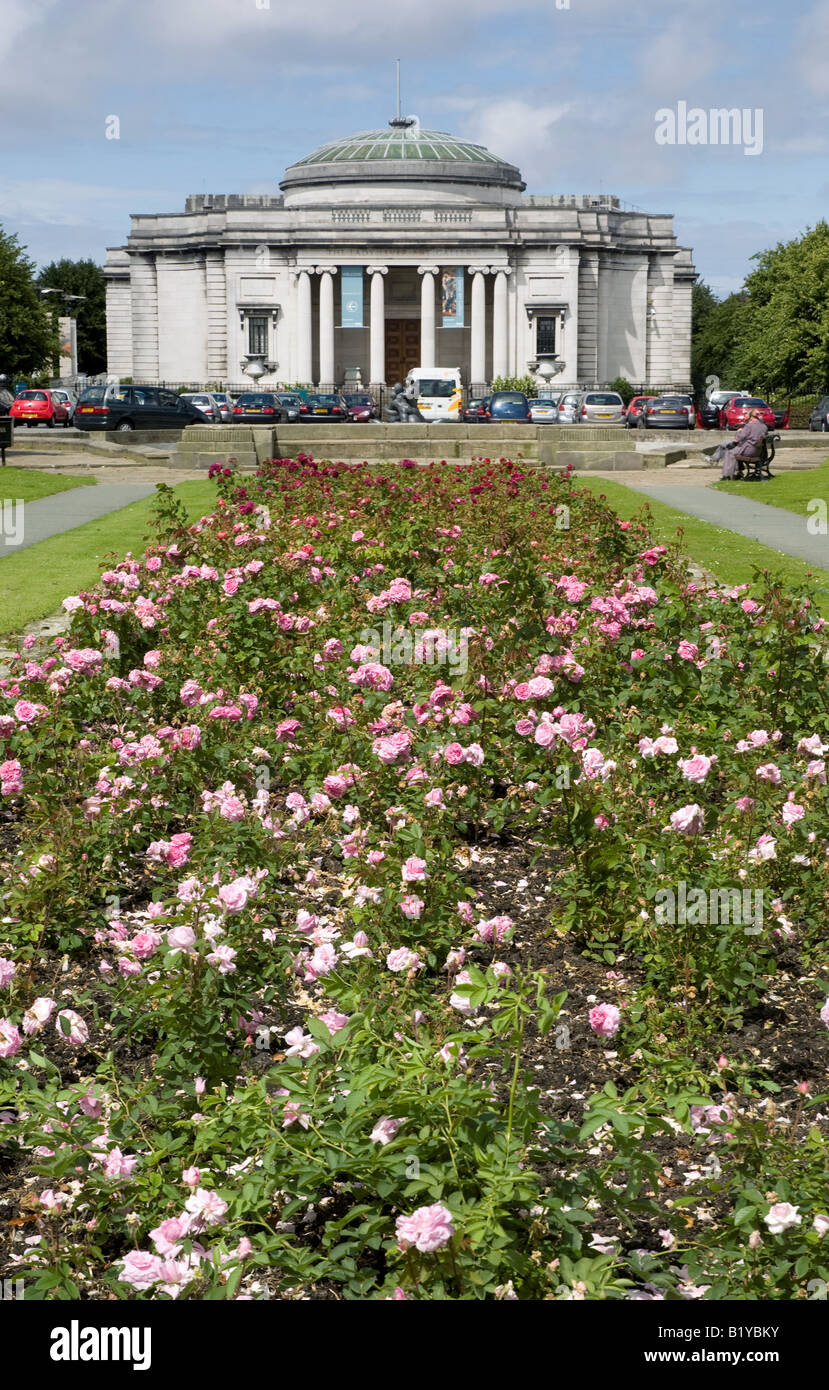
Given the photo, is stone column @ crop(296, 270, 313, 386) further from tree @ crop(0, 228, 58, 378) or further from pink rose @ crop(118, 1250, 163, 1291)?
pink rose @ crop(118, 1250, 163, 1291)

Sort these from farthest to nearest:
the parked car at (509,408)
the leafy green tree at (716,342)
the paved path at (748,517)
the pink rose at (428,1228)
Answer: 1. the leafy green tree at (716,342)
2. the parked car at (509,408)
3. the paved path at (748,517)
4. the pink rose at (428,1228)

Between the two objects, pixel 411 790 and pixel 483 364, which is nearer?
pixel 411 790

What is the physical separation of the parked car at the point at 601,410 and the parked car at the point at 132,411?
13.2 meters

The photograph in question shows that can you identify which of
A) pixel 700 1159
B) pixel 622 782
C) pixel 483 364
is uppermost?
pixel 483 364

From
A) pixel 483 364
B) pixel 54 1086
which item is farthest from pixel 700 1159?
pixel 483 364

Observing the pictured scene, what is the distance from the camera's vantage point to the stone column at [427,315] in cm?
8606

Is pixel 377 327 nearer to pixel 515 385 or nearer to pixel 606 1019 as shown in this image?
pixel 515 385

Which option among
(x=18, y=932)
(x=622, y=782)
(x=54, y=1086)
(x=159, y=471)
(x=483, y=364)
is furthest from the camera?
(x=483, y=364)

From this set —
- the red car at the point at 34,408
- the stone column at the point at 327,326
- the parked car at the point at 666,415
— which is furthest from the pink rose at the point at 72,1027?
the stone column at the point at 327,326

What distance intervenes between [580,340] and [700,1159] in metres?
88.4

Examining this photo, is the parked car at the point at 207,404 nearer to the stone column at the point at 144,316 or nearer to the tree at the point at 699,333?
the stone column at the point at 144,316

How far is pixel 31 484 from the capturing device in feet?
80.6

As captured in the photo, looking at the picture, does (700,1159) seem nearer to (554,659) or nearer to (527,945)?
(527,945)

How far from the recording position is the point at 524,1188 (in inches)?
121
